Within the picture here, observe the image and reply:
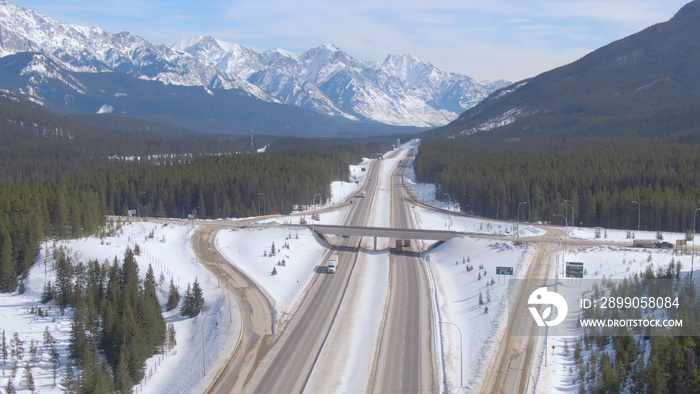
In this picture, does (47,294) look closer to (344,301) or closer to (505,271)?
(344,301)

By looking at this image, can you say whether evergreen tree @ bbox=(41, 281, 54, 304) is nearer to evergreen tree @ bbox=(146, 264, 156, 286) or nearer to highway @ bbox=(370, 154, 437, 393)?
evergreen tree @ bbox=(146, 264, 156, 286)

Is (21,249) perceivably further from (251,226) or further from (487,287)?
(487,287)

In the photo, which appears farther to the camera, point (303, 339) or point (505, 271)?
point (505, 271)

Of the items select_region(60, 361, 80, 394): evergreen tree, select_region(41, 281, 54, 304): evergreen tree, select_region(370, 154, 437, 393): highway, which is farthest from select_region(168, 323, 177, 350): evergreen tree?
select_region(41, 281, 54, 304): evergreen tree

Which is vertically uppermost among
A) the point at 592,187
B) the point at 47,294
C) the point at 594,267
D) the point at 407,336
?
the point at 592,187

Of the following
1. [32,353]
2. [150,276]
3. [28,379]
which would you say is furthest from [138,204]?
[28,379]

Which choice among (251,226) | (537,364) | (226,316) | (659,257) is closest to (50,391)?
(226,316)

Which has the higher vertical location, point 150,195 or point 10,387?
point 150,195
